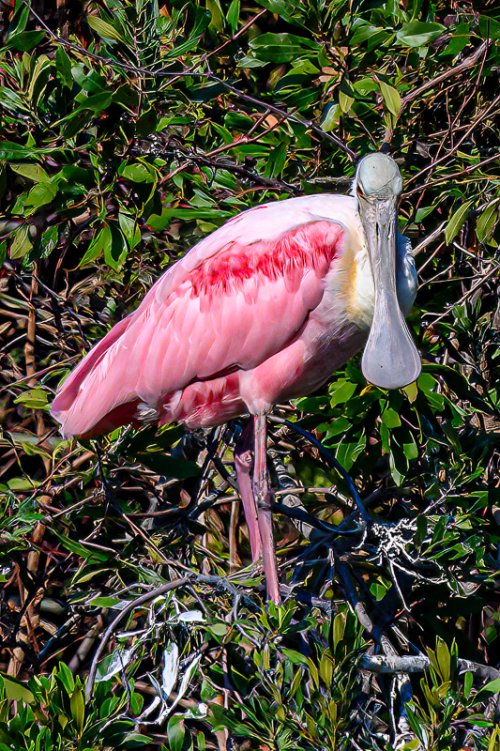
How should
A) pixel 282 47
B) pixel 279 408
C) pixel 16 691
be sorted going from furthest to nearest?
pixel 279 408 → pixel 282 47 → pixel 16 691

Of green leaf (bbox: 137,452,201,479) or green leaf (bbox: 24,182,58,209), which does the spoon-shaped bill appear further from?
green leaf (bbox: 24,182,58,209)

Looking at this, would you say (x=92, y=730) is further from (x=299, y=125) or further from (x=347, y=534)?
(x=299, y=125)

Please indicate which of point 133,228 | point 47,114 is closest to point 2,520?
point 133,228

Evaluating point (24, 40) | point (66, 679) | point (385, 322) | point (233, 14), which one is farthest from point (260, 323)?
point (66, 679)

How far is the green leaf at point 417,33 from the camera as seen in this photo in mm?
3924

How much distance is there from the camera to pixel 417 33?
12.9 ft

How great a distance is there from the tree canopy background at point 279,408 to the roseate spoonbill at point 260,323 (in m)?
0.12

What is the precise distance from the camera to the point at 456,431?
169 inches

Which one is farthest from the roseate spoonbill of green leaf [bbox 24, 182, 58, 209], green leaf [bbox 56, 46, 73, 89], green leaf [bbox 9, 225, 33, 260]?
green leaf [bbox 56, 46, 73, 89]

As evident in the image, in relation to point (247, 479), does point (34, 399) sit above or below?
above

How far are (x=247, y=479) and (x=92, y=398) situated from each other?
0.78 metres

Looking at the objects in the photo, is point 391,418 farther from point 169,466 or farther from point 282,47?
point 282,47

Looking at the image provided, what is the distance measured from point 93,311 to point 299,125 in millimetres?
1187

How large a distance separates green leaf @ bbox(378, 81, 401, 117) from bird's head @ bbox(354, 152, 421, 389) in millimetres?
160
